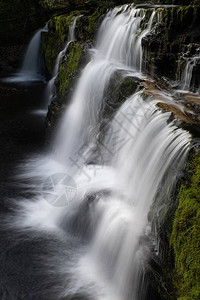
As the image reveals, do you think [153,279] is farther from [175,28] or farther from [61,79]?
[61,79]

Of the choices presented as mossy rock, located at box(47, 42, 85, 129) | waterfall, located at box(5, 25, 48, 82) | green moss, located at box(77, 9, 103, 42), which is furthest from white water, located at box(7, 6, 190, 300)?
waterfall, located at box(5, 25, 48, 82)

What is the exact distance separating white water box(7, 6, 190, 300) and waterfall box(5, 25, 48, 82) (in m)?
10.2

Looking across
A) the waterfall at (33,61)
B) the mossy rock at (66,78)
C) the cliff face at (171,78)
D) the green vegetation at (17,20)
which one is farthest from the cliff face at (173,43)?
the green vegetation at (17,20)

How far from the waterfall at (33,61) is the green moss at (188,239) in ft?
51.2

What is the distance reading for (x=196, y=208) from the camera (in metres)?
3.48

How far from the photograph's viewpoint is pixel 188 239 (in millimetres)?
3447

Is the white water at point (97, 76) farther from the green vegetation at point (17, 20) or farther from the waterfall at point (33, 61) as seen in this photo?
the green vegetation at point (17, 20)

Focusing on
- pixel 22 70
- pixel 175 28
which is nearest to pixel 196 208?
pixel 175 28

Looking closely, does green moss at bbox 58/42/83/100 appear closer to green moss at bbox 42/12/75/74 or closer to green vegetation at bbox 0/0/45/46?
green moss at bbox 42/12/75/74

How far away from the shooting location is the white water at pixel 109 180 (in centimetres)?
453

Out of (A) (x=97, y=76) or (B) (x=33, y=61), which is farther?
(B) (x=33, y=61)

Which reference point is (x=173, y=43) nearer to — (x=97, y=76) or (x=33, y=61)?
(x=97, y=76)

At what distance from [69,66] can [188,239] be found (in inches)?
313

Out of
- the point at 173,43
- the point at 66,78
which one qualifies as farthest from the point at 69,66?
the point at 173,43
